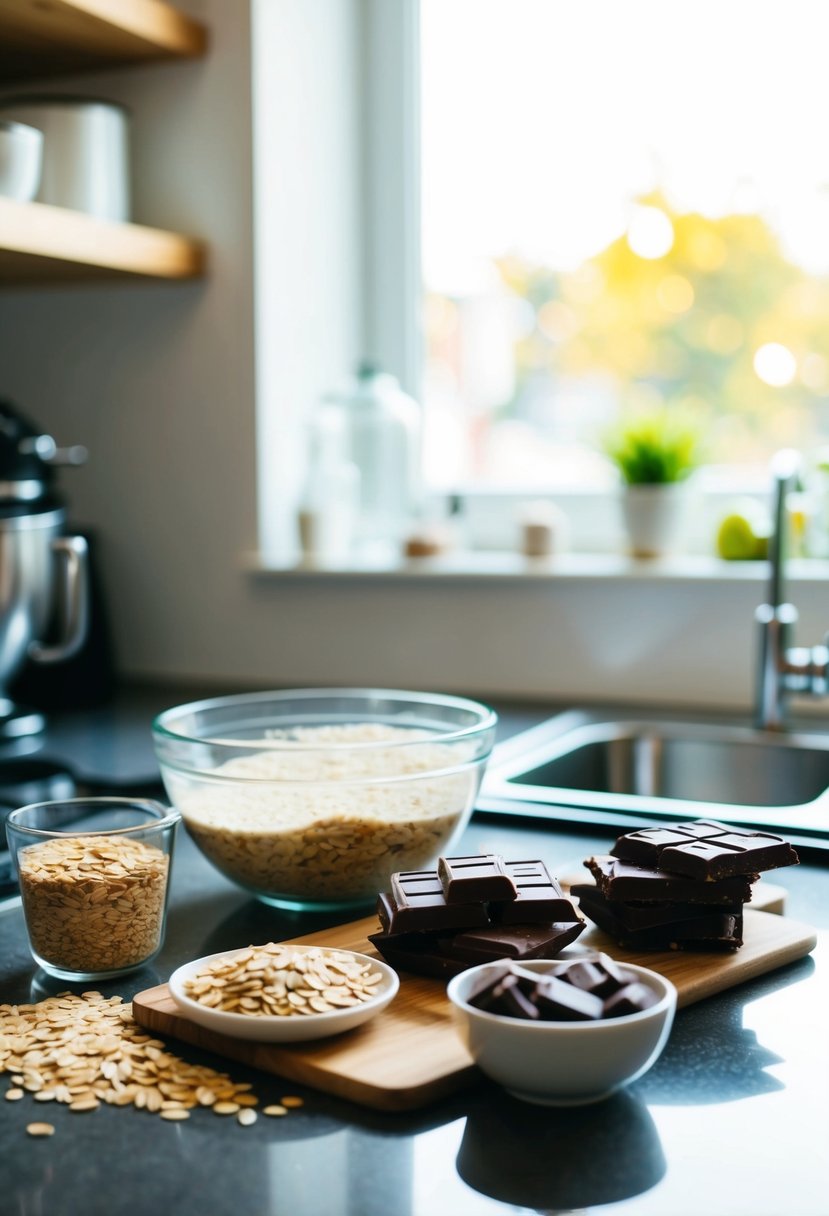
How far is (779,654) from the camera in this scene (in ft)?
5.34

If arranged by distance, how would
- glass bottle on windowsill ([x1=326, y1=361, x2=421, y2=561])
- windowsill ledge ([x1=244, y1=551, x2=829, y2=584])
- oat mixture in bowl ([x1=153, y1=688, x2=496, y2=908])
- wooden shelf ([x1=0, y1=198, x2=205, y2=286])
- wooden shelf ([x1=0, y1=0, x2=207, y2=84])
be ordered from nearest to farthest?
oat mixture in bowl ([x1=153, y1=688, x2=496, y2=908])
wooden shelf ([x1=0, y1=198, x2=205, y2=286])
wooden shelf ([x1=0, y1=0, x2=207, y2=84])
windowsill ledge ([x1=244, y1=551, x2=829, y2=584])
glass bottle on windowsill ([x1=326, y1=361, x2=421, y2=561])

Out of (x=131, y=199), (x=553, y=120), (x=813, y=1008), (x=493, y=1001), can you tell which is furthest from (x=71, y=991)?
(x=553, y=120)

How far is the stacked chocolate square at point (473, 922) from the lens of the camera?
2.78ft

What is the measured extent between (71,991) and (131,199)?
4.69ft

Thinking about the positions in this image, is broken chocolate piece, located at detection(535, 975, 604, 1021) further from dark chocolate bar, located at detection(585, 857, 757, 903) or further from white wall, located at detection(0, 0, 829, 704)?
white wall, located at detection(0, 0, 829, 704)

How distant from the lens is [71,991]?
2.97 feet

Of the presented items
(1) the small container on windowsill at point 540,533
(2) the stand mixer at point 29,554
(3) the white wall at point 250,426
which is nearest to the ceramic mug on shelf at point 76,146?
(3) the white wall at point 250,426

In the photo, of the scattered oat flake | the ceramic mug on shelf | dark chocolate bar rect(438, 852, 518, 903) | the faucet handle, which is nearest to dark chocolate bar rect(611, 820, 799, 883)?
dark chocolate bar rect(438, 852, 518, 903)

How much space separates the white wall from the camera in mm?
1865

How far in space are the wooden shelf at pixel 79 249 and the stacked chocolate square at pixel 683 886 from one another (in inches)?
40.4

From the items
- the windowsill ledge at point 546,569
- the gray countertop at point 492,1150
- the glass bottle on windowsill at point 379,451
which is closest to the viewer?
the gray countertop at point 492,1150

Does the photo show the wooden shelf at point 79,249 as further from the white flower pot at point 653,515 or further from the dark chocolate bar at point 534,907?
the dark chocolate bar at point 534,907

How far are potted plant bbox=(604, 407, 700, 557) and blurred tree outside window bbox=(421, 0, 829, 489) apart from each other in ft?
0.52

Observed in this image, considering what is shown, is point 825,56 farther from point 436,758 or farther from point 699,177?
point 436,758
